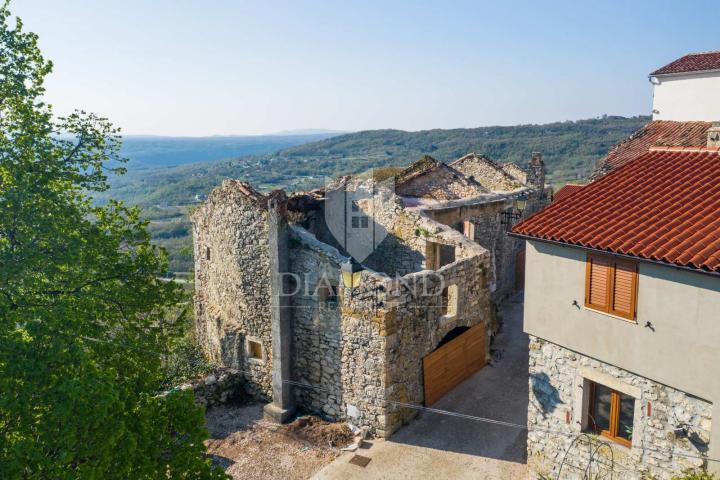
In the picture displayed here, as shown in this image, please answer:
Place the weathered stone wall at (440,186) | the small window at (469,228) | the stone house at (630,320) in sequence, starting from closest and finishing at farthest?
the stone house at (630,320) < the small window at (469,228) < the weathered stone wall at (440,186)

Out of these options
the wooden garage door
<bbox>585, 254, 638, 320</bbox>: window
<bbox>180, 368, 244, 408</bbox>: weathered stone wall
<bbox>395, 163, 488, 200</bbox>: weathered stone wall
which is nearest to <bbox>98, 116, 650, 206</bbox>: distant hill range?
<bbox>395, 163, 488, 200</bbox>: weathered stone wall

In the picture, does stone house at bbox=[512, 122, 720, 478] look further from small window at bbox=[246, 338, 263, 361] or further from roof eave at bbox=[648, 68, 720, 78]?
roof eave at bbox=[648, 68, 720, 78]

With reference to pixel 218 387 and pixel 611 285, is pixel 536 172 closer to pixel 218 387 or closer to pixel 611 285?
pixel 611 285

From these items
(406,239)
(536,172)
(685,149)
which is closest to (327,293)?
(406,239)

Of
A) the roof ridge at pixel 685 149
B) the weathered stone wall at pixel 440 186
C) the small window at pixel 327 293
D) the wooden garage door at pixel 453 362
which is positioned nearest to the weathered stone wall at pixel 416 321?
the wooden garage door at pixel 453 362

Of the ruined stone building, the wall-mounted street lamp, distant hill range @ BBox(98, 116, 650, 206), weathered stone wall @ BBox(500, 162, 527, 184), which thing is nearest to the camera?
the wall-mounted street lamp

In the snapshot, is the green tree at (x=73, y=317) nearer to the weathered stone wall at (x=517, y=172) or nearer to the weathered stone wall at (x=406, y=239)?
the weathered stone wall at (x=406, y=239)

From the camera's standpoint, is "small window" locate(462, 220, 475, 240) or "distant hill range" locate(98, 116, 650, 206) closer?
"small window" locate(462, 220, 475, 240)
